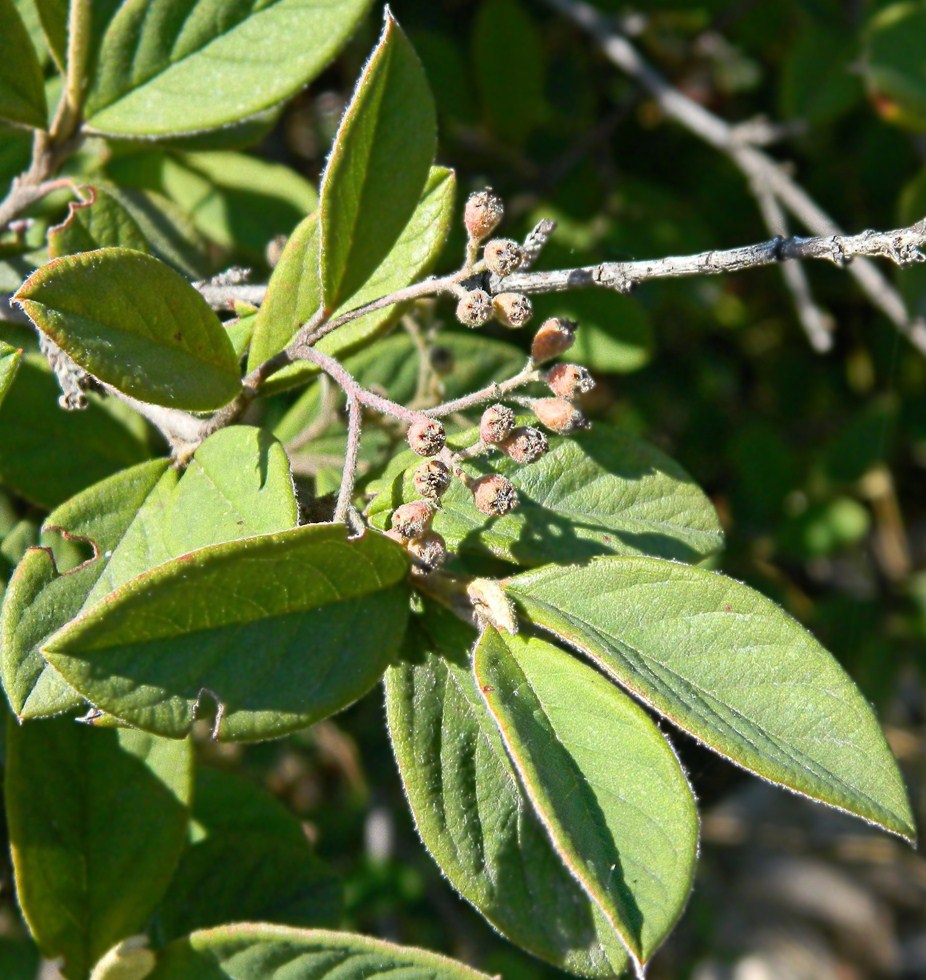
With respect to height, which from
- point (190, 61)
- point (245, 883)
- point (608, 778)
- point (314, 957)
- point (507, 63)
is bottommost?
point (245, 883)

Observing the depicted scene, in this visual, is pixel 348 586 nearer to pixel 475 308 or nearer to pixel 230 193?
pixel 475 308

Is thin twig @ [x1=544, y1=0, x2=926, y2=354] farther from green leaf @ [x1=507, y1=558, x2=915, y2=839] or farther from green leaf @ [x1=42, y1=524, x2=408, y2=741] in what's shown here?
green leaf @ [x1=42, y1=524, x2=408, y2=741]

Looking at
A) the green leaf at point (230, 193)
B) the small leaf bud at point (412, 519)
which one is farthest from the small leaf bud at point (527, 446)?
the green leaf at point (230, 193)

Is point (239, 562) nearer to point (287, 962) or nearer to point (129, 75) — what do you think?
point (287, 962)

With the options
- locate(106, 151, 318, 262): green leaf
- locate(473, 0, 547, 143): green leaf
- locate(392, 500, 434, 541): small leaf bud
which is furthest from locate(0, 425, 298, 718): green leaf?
locate(473, 0, 547, 143): green leaf

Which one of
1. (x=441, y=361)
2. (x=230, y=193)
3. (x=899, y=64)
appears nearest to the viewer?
(x=441, y=361)

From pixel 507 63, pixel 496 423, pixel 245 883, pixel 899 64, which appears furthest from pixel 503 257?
pixel 507 63

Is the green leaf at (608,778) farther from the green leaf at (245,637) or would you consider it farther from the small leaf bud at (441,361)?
the small leaf bud at (441,361)
